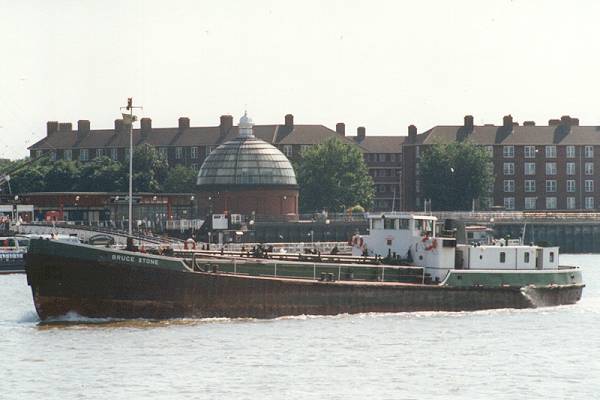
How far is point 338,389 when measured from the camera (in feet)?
185

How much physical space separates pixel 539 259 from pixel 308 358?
28.5m

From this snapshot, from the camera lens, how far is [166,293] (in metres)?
75.9

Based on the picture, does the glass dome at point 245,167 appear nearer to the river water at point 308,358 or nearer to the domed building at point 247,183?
the domed building at point 247,183

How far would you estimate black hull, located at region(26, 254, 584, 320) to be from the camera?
75438 mm

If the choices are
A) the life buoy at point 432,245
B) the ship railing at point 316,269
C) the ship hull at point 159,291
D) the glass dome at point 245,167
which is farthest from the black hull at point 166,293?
the glass dome at point 245,167

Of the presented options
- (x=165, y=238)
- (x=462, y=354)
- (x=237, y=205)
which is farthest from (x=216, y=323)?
(x=237, y=205)

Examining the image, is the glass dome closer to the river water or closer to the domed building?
the domed building

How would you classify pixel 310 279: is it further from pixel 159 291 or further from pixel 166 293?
pixel 159 291

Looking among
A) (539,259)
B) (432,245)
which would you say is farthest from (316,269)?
(539,259)

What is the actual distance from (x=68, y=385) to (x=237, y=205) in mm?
132870

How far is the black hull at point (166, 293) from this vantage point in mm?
75438

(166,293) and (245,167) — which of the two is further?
(245,167)

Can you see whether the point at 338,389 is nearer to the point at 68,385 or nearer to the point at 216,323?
the point at 68,385

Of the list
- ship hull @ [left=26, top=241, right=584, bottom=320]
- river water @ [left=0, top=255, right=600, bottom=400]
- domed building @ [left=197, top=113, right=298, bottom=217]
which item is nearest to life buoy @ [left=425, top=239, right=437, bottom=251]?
river water @ [left=0, top=255, right=600, bottom=400]
